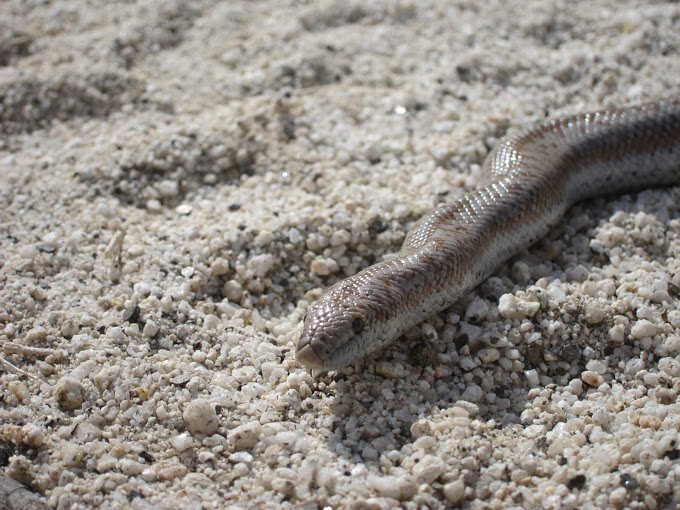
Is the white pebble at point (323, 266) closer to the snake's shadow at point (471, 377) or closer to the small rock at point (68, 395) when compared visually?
the snake's shadow at point (471, 377)

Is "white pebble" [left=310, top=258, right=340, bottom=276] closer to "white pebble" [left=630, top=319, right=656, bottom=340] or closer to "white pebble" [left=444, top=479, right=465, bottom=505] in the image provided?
"white pebble" [left=444, top=479, right=465, bottom=505]

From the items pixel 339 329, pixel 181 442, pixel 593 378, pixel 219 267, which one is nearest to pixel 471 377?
pixel 593 378

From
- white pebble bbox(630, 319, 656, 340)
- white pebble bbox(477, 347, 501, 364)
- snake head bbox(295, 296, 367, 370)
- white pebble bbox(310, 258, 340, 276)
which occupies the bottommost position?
white pebble bbox(477, 347, 501, 364)

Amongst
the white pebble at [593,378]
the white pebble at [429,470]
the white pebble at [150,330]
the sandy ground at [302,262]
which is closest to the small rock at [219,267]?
the sandy ground at [302,262]

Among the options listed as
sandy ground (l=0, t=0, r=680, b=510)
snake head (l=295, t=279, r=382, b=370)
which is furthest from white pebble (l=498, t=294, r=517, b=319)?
snake head (l=295, t=279, r=382, b=370)

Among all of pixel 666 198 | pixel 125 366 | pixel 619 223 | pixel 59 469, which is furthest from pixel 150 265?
pixel 666 198

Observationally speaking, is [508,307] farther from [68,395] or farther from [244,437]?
[68,395]
